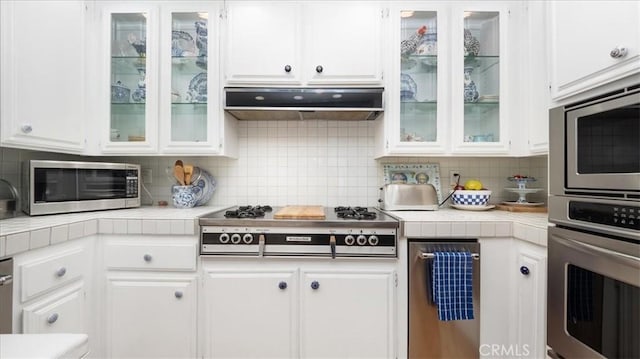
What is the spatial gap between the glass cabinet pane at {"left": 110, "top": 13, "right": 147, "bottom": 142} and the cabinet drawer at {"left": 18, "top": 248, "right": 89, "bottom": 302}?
803mm

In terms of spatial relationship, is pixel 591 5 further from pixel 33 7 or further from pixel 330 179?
pixel 33 7

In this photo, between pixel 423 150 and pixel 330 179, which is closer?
pixel 423 150

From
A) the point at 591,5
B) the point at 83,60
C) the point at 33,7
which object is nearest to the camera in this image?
the point at 591,5

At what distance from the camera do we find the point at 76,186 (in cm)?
169

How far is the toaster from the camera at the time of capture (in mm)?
1876

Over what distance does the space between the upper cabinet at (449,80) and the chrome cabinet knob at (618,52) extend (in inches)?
31.5

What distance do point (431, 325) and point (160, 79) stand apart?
2.13 metres

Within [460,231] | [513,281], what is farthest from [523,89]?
[513,281]

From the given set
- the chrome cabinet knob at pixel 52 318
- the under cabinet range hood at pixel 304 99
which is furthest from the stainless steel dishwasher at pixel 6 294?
the under cabinet range hood at pixel 304 99

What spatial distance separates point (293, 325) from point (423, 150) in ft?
4.18

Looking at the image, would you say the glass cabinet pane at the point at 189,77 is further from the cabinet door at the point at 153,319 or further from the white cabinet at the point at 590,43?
the white cabinet at the point at 590,43

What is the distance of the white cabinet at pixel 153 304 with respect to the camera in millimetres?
1528

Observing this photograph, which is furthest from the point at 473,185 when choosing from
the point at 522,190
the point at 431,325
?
the point at 431,325

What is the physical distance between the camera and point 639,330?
860mm
